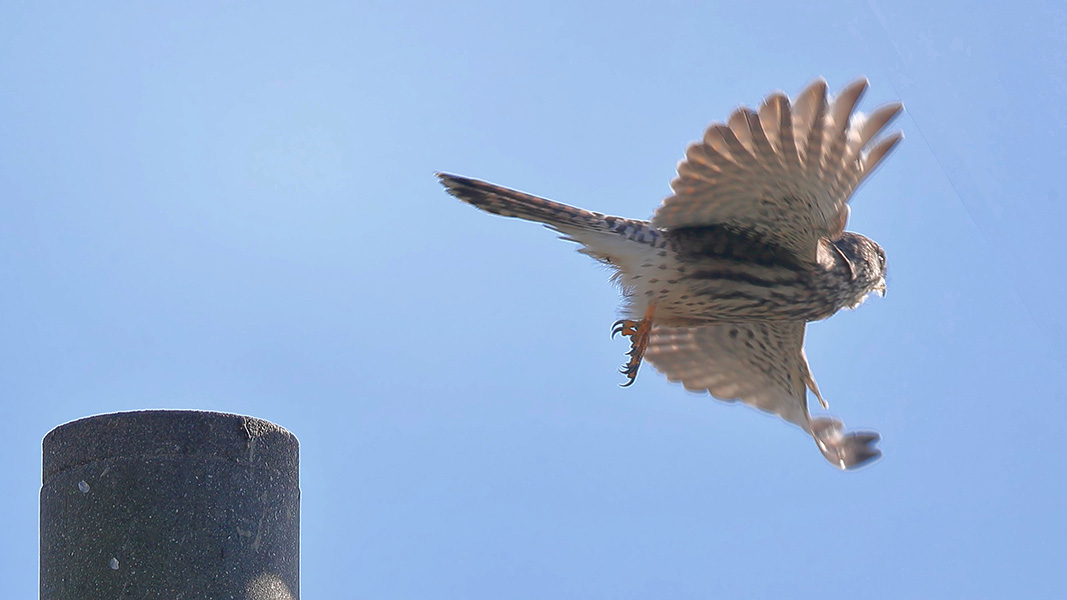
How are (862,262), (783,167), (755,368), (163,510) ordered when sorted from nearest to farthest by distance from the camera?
(163,510), (783,167), (862,262), (755,368)

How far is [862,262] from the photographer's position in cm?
588

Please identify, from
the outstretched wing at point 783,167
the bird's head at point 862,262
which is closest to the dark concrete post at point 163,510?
the outstretched wing at point 783,167

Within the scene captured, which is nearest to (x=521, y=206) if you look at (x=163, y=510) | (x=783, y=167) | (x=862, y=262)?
(x=783, y=167)

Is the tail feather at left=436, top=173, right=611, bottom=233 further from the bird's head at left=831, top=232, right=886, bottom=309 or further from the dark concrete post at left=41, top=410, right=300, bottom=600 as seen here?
the dark concrete post at left=41, top=410, right=300, bottom=600

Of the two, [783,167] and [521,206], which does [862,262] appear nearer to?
[783,167]

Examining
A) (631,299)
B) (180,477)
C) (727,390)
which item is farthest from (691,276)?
(180,477)

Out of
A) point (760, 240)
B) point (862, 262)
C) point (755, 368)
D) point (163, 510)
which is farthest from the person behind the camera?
point (755, 368)

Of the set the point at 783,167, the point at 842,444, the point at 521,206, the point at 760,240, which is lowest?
the point at 842,444

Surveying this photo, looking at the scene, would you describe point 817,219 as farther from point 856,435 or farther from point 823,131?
point 856,435

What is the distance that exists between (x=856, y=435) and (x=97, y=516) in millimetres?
4277

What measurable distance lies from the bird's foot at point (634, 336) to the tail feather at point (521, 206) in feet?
2.02

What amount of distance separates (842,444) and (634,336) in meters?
1.28

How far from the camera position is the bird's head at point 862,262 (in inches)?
→ 229

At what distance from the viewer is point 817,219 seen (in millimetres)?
5125
